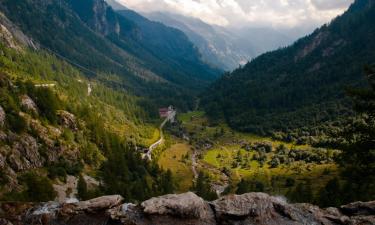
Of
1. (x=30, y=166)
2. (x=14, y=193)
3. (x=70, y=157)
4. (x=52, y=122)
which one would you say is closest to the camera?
(x=14, y=193)

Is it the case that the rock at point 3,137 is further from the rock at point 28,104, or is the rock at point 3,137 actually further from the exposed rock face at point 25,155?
the rock at point 28,104

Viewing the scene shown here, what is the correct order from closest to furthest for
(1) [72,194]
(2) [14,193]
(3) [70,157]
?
1. (2) [14,193]
2. (1) [72,194]
3. (3) [70,157]

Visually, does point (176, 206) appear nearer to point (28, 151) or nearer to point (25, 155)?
point (25, 155)

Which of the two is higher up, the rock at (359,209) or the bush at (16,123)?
the rock at (359,209)

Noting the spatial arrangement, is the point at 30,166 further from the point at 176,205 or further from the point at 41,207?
the point at 176,205

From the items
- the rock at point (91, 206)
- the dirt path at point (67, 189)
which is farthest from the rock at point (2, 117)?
the rock at point (91, 206)

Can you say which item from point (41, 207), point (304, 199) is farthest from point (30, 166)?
point (304, 199)

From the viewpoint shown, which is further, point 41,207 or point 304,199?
point 304,199

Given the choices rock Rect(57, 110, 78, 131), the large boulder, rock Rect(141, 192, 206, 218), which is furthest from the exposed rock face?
rock Rect(141, 192, 206, 218)
